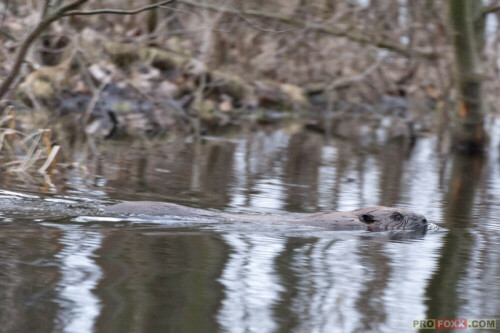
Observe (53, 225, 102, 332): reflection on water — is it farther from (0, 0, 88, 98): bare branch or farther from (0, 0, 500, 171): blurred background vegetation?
(0, 0, 500, 171): blurred background vegetation

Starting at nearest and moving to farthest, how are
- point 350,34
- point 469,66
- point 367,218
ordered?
point 367,218 < point 469,66 < point 350,34

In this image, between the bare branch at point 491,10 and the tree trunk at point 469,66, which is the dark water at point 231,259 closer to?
the tree trunk at point 469,66

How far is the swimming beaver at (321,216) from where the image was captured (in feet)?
25.3

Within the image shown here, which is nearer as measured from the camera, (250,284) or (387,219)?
(250,284)

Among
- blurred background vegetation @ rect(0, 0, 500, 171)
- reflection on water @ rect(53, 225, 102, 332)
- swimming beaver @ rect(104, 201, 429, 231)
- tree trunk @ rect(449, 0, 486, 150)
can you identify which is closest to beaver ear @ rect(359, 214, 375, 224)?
swimming beaver @ rect(104, 201, 429, 231)

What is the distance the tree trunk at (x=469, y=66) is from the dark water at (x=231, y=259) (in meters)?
5.62

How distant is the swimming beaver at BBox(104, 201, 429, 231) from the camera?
772 cm

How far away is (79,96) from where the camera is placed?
→ 74.8 feet

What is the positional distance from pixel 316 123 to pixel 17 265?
18559 millimetres

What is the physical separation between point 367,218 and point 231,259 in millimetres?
1842

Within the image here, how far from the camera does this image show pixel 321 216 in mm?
7926

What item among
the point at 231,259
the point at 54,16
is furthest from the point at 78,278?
the point at 54,16

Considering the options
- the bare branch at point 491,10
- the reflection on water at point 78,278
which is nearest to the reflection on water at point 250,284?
the reflection on water at point 78,278

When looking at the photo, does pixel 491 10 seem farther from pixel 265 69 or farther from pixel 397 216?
pixel 265 69
